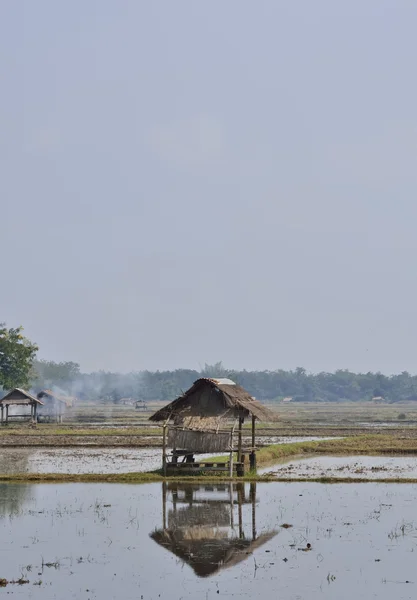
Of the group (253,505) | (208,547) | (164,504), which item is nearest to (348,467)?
(253,505)

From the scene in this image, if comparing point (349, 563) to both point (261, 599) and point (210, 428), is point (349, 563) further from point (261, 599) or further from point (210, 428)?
point (210, 428)

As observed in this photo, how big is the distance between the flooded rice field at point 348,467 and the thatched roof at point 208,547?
10597 mm

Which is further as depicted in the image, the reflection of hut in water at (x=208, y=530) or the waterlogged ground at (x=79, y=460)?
the waterlogged ground at (x=79, y=460)

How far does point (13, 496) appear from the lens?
77.9 ft

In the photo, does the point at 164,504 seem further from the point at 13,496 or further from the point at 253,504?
the point at 13,496

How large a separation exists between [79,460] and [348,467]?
994 centimetres

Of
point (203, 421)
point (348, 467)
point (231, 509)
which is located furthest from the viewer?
point (348, 467)

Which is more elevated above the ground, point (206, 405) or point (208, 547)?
point (206, 405)

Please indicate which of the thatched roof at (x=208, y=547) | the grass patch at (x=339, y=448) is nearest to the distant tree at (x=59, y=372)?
the grass patch at (x=339, y=448)

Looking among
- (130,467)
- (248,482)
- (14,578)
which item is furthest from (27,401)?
(14,578)

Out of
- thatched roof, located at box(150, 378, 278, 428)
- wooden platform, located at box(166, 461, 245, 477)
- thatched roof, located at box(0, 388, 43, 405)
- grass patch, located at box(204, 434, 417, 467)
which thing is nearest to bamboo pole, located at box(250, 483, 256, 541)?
wooden platform, located at box(166, 461, 245, 477)

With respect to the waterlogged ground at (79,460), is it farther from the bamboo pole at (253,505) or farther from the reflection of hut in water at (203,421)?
the bamboo pole at (253,505)

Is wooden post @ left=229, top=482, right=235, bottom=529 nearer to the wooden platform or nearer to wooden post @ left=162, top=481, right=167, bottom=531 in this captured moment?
wooden post @ left=162, top=481, right=167, bottom=531

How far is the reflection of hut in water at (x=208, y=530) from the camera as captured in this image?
16.1 metres
